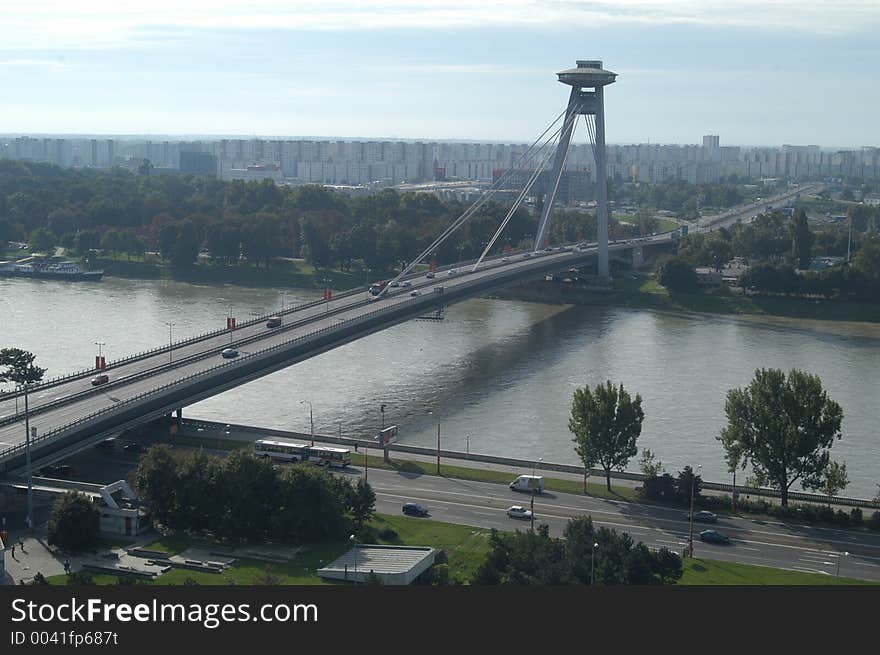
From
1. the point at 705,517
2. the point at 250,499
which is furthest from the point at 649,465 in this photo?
the point at 250,499

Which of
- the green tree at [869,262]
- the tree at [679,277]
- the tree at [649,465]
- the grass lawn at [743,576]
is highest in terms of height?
the green tree at [869,262]

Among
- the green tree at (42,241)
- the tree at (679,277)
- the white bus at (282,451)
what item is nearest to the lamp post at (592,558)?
the white bus at (282,451)

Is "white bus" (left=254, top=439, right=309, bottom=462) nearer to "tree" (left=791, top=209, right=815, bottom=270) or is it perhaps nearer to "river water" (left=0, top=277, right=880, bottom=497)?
"river water" (left=0, top=277, right=880, bottom=497)

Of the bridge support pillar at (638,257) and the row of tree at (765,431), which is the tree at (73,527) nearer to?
the row of tree at (765,431)

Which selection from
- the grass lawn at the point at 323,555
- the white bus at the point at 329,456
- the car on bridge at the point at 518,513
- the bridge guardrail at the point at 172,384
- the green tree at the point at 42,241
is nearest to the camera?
the grass lawn at the point at 323,555

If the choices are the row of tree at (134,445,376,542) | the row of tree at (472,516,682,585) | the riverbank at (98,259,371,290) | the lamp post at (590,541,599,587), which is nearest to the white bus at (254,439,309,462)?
the row of tree at (134,445,376,542)

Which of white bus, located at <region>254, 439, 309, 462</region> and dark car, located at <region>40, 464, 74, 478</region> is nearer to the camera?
dark car, located at <region>40, 464, 74, 478</region>

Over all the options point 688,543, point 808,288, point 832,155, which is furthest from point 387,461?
point 832,155

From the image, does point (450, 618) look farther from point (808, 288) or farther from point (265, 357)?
point (808, 288)
